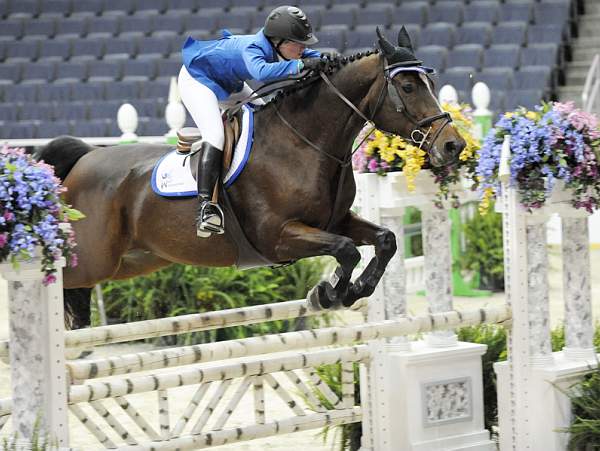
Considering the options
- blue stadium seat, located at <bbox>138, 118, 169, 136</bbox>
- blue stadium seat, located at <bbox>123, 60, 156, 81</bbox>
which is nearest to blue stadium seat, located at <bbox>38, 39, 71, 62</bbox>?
blue stadium seat, located at <bbox>123, 60, 156, 81</bbox>

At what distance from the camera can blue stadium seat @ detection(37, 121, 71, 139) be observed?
458 inches

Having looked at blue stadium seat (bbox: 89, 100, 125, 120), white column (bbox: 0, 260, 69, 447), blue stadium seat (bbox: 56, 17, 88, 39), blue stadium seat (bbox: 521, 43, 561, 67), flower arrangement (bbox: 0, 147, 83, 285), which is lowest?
white column (bbox: 0, 260, 69, 447)

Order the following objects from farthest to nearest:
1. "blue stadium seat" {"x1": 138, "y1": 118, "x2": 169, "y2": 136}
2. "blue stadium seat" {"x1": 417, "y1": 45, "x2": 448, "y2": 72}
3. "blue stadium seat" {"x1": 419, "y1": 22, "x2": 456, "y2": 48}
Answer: "blue stadium seat" {"x1": 419, "y1": 22, "x2": 456, "y2": 48} < "blue stadium seat" {"x1": 417, "y1": 45, "x2": 448, "y2": 72} < "blue stadium seat" {"x1": 138, "y1": 118, "x2": 169, "y2": 136}

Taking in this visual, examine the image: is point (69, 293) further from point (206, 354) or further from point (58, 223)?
point (58, 223)

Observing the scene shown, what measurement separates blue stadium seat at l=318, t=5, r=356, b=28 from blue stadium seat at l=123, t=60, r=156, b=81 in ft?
6.35

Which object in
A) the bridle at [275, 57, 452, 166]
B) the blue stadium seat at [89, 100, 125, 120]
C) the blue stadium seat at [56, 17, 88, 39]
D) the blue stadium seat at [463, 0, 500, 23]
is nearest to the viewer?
the bridle at [275, 57, 452, 166]

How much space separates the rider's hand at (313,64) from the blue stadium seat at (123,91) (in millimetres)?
8429

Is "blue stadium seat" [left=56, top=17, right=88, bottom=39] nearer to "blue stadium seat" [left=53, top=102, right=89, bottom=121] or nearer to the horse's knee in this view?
"blue stadium seat" [left=53, top=102, right=89, bottom=121]

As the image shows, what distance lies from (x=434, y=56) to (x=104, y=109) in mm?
3482

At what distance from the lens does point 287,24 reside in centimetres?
372

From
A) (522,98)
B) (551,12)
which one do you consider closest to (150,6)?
(551,12)

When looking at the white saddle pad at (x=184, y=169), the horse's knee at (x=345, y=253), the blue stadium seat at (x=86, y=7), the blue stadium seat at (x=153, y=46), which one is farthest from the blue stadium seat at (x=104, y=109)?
the horse's knee at (x=345, y=253)

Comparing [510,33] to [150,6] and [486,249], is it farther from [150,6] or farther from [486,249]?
[150,6]

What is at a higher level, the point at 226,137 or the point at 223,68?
the point at 223,68
